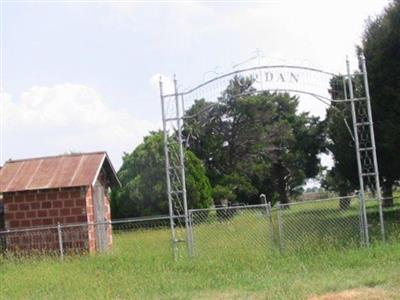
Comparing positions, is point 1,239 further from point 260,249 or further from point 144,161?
point 144,161

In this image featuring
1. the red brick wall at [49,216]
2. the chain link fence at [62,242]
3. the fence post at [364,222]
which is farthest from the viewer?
the red brick wall at [49,216]

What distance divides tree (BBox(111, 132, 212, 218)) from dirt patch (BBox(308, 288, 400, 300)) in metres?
24.1

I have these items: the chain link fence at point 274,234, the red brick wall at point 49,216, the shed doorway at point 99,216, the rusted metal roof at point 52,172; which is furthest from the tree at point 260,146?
→ the red brick wall at point 49,216

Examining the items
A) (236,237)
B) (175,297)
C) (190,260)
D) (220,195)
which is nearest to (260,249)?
(190,260)

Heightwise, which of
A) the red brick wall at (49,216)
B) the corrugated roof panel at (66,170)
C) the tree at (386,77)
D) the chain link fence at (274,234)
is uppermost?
the tree at (386,77)

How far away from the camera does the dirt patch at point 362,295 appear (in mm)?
7977

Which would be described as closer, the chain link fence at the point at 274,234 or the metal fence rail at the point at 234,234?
the chain link fence at the point at 274,234

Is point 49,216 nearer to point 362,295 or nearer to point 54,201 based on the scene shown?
point 54,201

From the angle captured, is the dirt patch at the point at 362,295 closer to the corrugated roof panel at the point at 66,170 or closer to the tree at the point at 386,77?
the corrugated roof panel at the point at 66,170

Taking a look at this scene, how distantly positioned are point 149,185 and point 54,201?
17053 mm

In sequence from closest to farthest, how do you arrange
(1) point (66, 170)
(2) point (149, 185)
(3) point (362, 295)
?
(3) point (362, 295) < (1) point (66, 170) < (2) point (149, 185)

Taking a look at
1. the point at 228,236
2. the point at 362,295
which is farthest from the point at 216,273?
the point at 228,236

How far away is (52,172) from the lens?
58.5 feet

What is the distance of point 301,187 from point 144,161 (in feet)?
67.4
